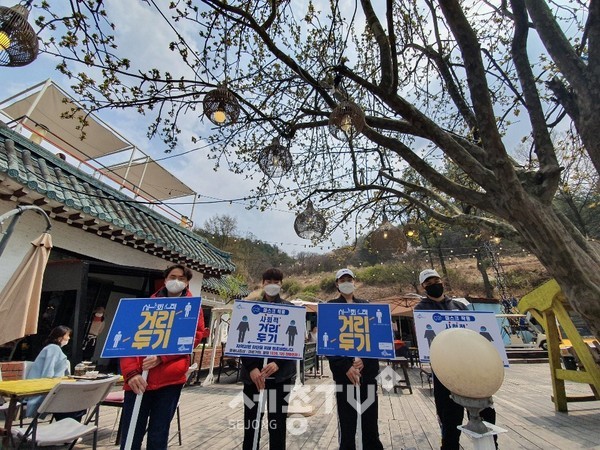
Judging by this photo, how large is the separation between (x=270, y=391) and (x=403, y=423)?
267 centimetres

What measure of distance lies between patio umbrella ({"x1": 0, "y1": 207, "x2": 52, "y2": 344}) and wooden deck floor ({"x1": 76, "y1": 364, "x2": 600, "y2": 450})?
148 centimetres

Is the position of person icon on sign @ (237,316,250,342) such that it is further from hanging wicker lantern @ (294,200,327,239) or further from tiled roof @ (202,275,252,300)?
tiled roof @ (202,275,252,300)

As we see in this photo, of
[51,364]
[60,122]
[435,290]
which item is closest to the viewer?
[435,290]

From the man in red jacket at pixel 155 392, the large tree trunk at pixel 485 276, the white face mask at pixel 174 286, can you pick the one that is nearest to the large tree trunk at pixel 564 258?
the white face mask at pixel 174 286

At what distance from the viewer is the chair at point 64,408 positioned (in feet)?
8.50

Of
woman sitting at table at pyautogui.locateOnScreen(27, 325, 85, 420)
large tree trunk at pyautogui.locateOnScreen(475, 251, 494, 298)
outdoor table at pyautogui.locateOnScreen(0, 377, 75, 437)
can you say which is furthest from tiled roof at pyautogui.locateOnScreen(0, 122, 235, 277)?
large tree trunk at pyautogui.locateOnScreen(475, 251, 494, 298)

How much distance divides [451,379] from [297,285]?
35.5 meters

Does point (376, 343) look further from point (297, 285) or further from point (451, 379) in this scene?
point (297, 285)

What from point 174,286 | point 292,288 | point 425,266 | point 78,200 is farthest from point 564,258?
point 292,288

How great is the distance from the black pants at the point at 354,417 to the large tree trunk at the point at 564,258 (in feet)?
6.56

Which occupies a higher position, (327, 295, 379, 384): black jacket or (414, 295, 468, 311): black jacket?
(414, 295, 468, 311): black jacket

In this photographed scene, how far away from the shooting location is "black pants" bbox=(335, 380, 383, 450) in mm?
2680

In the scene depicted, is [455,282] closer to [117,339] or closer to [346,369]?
[346,369]

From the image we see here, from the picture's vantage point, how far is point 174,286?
2.74 m
